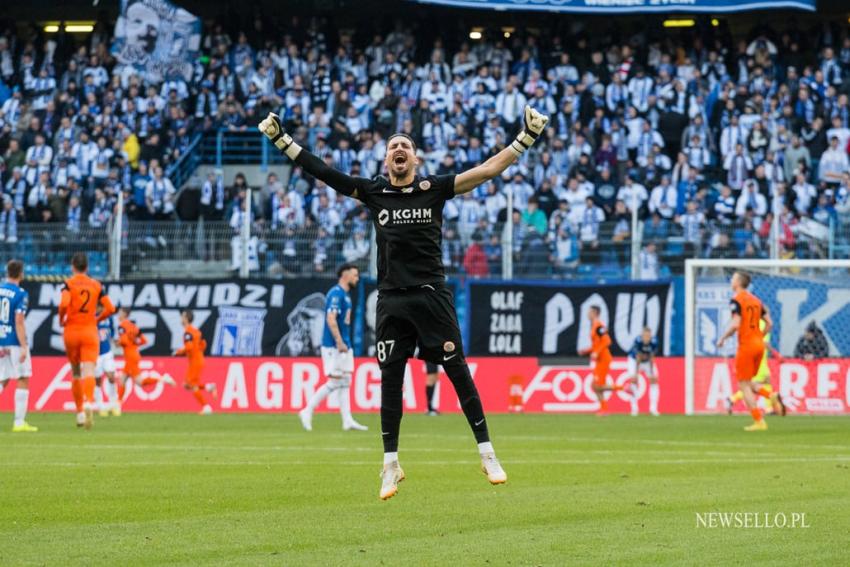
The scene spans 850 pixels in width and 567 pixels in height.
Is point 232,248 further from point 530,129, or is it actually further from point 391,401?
point 530,129

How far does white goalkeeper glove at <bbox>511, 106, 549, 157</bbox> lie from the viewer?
10.3 metres

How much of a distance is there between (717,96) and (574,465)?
21.8 m

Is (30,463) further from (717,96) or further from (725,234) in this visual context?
(717,96)

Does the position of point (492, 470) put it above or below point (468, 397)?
below

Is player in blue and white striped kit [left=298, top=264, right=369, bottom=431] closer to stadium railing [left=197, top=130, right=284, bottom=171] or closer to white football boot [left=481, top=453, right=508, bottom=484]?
white football boot [left=481, top=453, right=508, bottom=484]

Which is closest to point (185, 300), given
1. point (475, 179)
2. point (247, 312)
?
point (247, 312)

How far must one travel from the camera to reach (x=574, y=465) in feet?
50.6

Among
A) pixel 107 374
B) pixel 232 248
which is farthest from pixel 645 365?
pixel 107 374

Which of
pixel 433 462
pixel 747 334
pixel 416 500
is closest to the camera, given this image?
pixel 416 500

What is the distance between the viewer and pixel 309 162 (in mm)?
10758

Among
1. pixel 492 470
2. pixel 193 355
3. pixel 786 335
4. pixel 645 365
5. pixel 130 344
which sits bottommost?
pixel 645 365

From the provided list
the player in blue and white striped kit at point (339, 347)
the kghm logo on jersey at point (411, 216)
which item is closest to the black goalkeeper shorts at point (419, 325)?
the kghm logo on jersey at point (411, 216)

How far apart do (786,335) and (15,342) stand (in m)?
14.7

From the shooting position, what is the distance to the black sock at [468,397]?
10.7m
